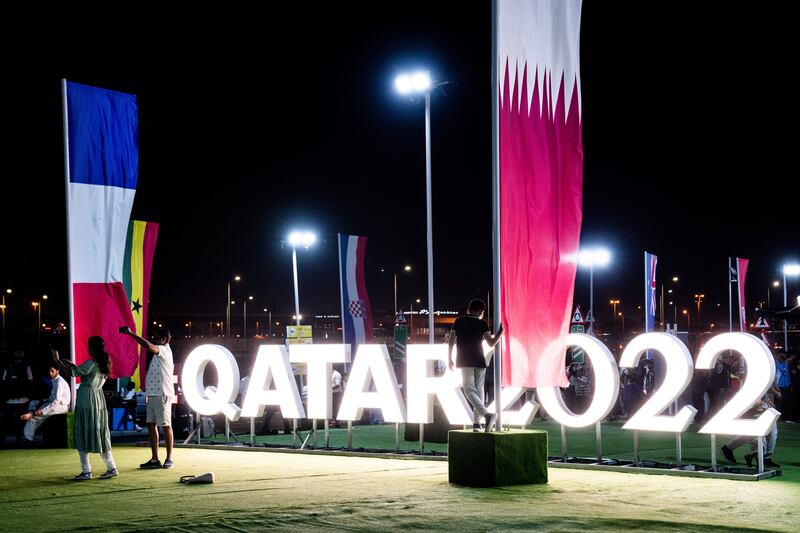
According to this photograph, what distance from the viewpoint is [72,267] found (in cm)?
1809

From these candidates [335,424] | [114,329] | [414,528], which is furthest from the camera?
[335,424]

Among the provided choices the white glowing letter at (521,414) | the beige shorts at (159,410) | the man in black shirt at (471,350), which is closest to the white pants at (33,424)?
the beige shorts at (159,410)

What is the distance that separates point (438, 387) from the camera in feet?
53.7

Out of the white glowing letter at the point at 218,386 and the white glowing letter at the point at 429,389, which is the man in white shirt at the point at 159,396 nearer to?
the white glowing letter at the point at 218,386

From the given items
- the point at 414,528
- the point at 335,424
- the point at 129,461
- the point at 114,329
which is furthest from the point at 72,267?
the point at 414,528

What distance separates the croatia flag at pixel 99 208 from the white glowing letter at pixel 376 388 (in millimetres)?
4091

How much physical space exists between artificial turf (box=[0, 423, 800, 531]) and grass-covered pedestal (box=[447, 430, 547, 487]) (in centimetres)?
19

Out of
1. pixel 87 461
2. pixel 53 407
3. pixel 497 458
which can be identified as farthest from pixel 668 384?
pixel 53 407

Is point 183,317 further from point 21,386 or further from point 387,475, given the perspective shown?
A: point 387,475

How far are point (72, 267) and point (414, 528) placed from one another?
11.5 metres

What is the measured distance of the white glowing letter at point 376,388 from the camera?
1655 centimetres

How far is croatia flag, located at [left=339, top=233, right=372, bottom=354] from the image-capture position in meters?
27.9

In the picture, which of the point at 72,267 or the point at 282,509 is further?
the point at 72,267

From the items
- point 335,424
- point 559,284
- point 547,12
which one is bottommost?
point 335,424
